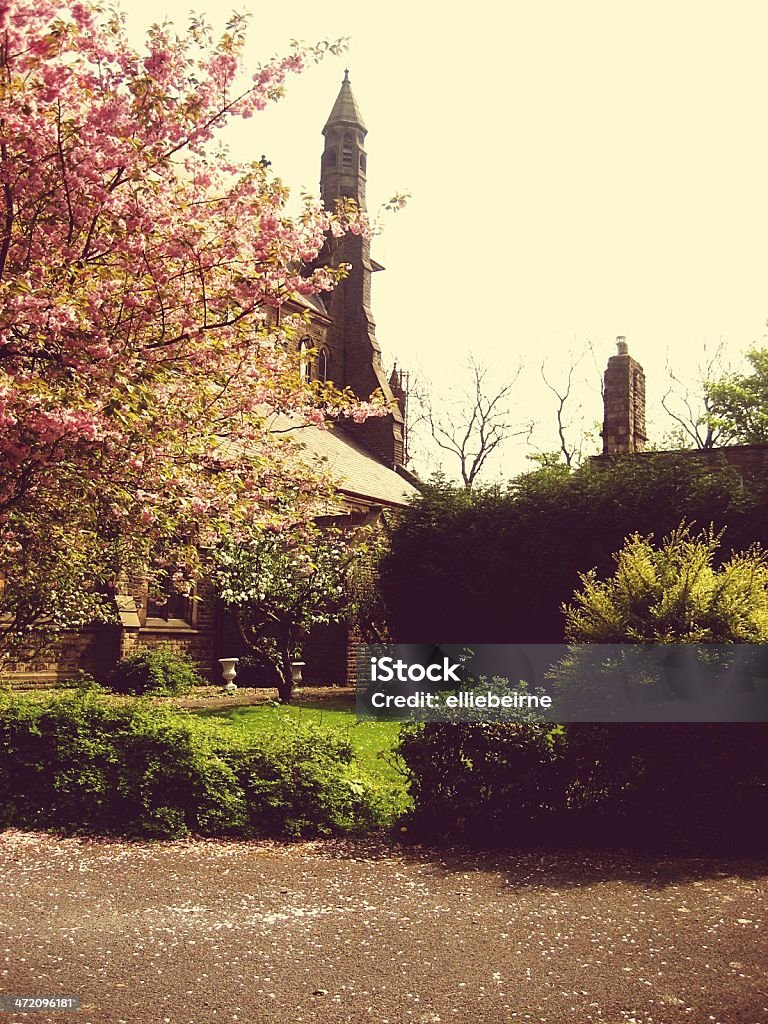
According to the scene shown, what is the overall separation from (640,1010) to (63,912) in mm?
3781

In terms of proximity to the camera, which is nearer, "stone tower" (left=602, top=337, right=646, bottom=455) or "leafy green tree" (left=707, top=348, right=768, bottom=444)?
"stone tower" (left=602, top=337, right=646, bottom=455)

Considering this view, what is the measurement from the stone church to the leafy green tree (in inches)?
575

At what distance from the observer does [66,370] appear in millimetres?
7094

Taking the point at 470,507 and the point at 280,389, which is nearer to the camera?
the point at 280,389

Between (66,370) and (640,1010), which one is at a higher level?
(66,370)

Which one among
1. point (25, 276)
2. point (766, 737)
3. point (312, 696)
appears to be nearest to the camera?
point (25, 276)

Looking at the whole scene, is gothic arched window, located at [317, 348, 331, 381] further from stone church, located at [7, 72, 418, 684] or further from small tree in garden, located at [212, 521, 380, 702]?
small tree in garden, located at [212, 521, 380, 702]

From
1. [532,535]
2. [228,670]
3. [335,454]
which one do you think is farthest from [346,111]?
[532,535]

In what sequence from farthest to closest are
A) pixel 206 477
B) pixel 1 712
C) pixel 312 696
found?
pixel 312 696 < pixel 1 712 < pixel 206 477

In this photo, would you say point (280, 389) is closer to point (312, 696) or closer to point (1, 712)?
point (1, 712)

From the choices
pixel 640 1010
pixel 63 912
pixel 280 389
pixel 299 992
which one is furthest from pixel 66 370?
pixel 640 1010

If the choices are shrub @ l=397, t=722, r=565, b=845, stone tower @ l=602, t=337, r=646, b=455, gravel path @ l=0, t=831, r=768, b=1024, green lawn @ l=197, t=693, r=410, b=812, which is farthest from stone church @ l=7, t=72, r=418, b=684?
stone tower @ l=602, t=337, r=646, b=455

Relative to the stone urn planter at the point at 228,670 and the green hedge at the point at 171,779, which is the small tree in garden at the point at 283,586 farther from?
the green hedge at the point at 171,779

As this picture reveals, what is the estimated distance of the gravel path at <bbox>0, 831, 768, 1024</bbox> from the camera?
4531 mm
